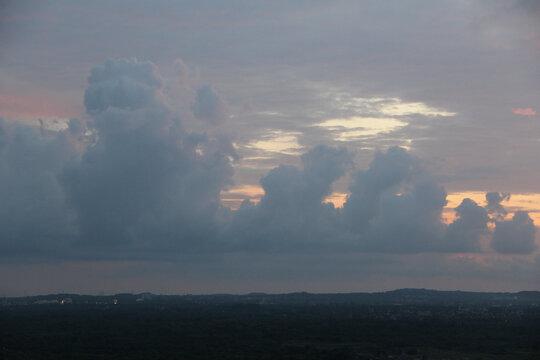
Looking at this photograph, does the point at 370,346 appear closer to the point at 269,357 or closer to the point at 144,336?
the point at 269,357

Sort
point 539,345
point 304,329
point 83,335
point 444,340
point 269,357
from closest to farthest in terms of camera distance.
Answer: point 269,357
point 539,345
point 444,340
point 83,335
point 304,329

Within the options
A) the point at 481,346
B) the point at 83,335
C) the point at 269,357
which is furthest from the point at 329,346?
the point at 83,335

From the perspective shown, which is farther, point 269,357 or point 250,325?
point 250,325

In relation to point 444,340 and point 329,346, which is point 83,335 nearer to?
point 329,346

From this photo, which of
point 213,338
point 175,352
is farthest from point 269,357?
point 213,338

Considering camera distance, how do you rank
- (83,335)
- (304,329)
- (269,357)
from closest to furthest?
(269,357), (83,335), (304,329)

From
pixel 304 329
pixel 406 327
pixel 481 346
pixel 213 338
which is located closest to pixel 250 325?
pixel 304 329

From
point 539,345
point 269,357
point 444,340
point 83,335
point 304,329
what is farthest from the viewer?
point 304,329

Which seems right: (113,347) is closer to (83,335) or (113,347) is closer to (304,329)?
(83,335)

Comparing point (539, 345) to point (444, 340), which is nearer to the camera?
point (539, 345)
